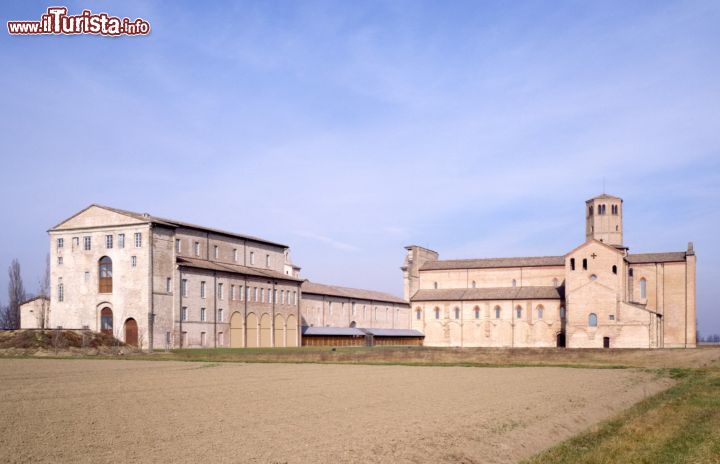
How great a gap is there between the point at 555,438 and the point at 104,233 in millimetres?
56425

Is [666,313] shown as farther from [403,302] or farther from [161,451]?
[161,451]

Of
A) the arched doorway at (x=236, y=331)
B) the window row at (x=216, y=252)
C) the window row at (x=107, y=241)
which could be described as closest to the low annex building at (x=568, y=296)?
the window row at (x=216, y=252)

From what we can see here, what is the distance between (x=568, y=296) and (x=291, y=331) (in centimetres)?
3307

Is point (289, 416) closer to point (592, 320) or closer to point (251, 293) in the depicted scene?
point (251, 293)

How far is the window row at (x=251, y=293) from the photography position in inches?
2549

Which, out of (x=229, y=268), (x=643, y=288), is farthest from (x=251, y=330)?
(x=643, y=288)

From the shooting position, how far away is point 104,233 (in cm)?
6531

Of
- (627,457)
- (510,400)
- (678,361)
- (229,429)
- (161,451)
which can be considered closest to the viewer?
(161,451)

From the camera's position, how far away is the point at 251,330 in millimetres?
72625

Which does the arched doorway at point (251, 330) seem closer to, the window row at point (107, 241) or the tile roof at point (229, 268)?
the tile roof at point (229, 268)

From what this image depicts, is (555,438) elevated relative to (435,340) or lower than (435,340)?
elevated

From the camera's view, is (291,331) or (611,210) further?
(611,210)

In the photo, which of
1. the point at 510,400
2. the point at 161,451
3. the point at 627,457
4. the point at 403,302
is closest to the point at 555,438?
the point at 627,457

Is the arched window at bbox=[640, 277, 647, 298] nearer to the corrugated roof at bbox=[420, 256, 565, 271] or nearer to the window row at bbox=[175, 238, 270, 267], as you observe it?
the corrugated roof at bbox=[420, 256, 565, 271]
